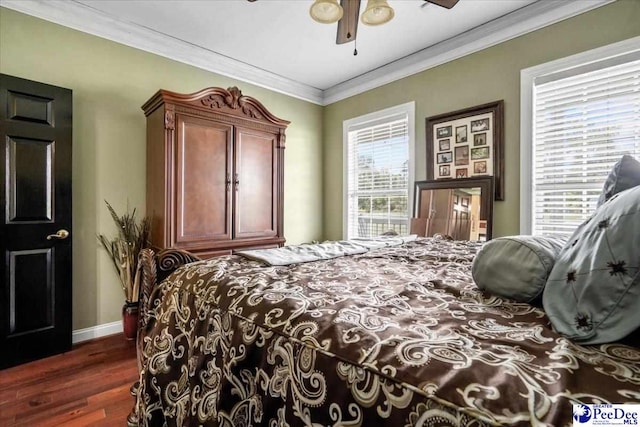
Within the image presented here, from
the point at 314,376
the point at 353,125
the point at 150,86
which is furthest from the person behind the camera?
the point at 353,125

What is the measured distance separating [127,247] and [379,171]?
2818mm

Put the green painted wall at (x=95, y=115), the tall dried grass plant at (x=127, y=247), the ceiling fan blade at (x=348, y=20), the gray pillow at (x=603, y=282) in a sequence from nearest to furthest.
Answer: the gray pillow at (x=603, y=282) < the ceiling fan blade at (x=348, y=20) < the green painted wall at (x=95, y=115) < the tall dried grass plant at (x=127, y=247)

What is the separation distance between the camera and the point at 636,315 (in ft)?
1.86

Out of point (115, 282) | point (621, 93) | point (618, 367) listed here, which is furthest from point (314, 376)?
point (621, 93)

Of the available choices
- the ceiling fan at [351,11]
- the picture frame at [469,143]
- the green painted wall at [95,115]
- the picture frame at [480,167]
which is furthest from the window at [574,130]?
the green painted wall at [95,115]

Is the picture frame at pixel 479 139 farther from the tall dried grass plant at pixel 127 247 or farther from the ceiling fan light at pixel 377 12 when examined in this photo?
the tall dried grass plant at pixel 127 247

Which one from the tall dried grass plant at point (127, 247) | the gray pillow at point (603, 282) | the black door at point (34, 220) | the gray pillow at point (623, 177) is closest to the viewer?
the gray pillow at point (603, 282)

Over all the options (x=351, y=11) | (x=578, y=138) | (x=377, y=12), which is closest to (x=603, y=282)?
(x=377, y=12)

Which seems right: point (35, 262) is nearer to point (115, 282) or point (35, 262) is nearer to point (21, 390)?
point (115, 282)

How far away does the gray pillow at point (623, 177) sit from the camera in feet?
3.07

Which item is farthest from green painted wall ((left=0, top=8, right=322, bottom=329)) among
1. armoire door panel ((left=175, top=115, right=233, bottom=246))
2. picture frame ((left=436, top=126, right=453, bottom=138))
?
picture frame ((left=436, top=126, right=453, bottom=138))

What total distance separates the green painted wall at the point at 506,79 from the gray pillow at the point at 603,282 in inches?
88.3

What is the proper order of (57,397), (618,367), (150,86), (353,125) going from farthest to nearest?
(353,125) → (150,86) → (57,397) → (618,367)

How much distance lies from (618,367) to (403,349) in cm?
34
